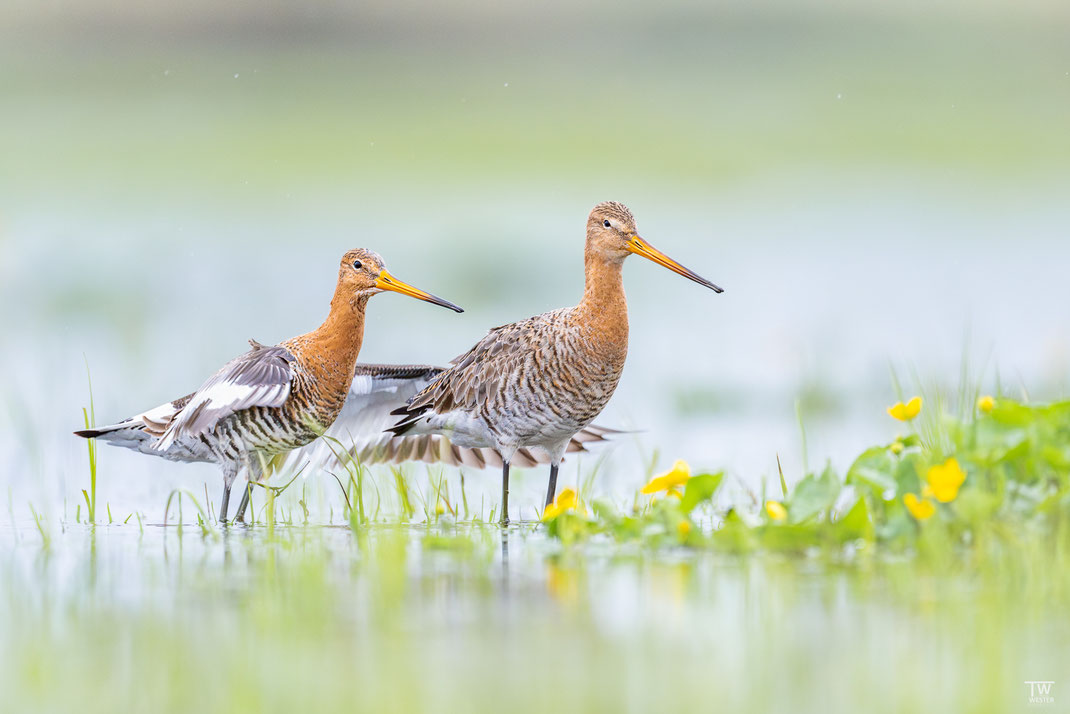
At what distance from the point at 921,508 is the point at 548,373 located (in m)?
2.81

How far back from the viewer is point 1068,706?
3.74 m

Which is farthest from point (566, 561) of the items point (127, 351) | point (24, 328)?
point (24, 328)

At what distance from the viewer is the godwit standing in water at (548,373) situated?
7.97 meters

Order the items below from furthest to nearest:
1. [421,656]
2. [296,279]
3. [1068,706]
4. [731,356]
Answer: [296,279] < [731,356] < [421,656] < [1068,706]

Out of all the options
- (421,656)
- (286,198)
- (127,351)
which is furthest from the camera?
(286,198)

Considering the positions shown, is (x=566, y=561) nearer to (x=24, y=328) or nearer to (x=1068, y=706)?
(x=1068, y=706)

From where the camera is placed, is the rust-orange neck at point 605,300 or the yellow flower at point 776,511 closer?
the yellow flower at point 776,511

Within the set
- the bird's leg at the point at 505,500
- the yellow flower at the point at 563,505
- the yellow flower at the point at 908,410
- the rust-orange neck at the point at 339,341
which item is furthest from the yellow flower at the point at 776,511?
the rust-orange neck at the point at 339,341

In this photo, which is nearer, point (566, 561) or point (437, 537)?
point (566, 561)

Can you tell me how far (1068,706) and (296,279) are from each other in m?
11.6

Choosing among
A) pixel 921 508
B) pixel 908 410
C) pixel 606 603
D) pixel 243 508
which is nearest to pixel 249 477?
pixel 243 508

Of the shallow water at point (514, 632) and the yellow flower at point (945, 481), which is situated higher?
the yellow flower at point (945, 481)

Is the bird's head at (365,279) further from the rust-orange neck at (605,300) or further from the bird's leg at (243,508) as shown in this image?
the bird's leg at (243,508)

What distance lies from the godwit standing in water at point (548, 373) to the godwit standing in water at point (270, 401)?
1.76ft
